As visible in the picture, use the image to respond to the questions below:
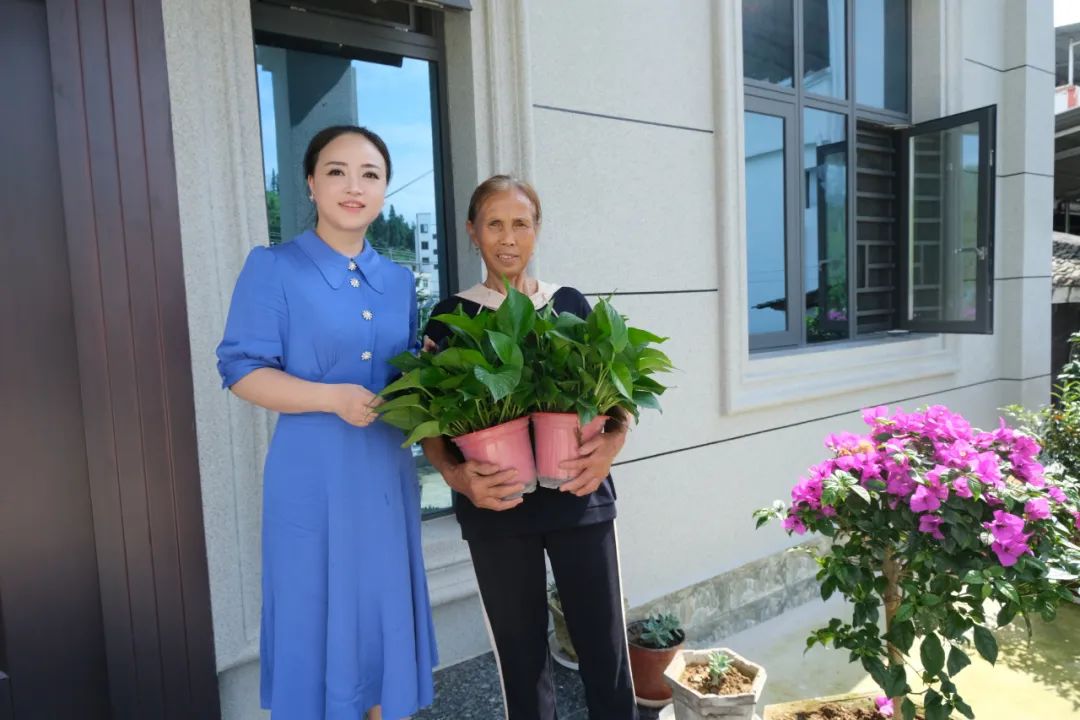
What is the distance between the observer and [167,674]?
6.37ft

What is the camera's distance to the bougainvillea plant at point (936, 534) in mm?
1741

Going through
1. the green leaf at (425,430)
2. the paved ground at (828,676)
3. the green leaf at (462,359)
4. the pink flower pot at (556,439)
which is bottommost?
the paved ground at (828,676)

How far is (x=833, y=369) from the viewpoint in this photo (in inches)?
146

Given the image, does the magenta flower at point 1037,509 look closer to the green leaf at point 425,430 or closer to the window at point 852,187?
the green leaf at point 425,430

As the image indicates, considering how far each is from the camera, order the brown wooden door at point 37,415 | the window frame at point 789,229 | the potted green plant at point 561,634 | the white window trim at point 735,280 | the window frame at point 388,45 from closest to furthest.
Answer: the brown wooden door at point 37,415 → the window frame at point 388,45 → the potted green plant at point 561,634 → the white window trim at point 735,280 → the window frame at point 789,229

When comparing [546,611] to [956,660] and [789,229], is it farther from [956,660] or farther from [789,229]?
[789,229]

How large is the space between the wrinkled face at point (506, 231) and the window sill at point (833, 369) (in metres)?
1.82

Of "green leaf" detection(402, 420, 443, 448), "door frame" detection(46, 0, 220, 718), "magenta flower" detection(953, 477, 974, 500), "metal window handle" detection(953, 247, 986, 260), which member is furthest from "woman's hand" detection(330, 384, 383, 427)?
"metal window handle" detection(953, 247, 986, 260)

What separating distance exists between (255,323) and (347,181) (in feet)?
1.18

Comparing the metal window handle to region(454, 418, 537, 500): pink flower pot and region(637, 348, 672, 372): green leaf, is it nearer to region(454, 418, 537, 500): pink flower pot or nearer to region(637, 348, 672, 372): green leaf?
region(637, 348, 672, 372): green leaf

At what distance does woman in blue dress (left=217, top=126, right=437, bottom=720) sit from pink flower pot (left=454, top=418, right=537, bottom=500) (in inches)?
8.6

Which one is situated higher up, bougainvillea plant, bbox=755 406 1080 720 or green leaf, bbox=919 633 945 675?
bougainvillea plant, bbox=755 406 1080 720

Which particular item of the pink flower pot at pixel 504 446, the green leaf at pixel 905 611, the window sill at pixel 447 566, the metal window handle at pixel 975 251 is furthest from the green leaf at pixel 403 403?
the metal window handle at pixel 975 251

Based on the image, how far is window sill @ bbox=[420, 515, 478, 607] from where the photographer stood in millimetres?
2393
